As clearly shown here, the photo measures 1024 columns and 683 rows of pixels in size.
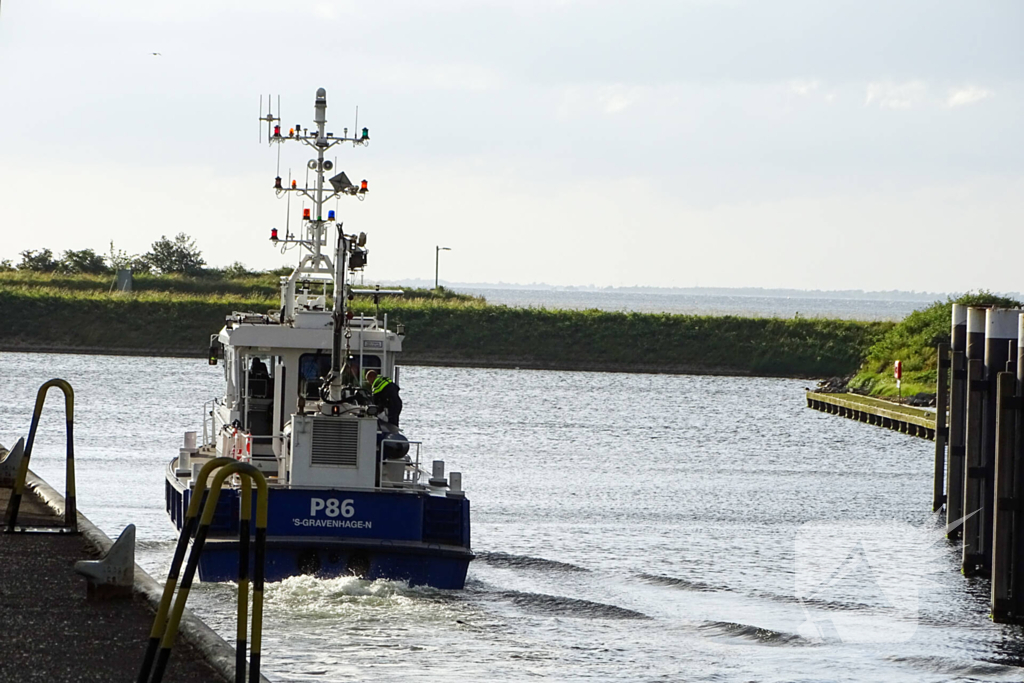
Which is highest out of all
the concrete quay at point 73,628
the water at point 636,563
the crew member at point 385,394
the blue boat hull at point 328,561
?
the crew member at point 385,394

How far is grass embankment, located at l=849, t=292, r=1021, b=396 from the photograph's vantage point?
1875 inches

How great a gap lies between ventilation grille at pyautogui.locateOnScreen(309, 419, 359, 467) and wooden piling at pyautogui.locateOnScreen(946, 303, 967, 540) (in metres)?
9.19

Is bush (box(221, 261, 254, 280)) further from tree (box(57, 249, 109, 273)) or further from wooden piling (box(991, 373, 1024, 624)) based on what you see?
wooden piling (box(991, 373, 1024, 624))

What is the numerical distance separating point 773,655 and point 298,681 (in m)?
4.81

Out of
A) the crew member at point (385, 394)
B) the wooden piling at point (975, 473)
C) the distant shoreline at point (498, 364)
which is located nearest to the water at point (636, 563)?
the wooden piling at point (975, 473)

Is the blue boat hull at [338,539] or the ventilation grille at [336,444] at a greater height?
the ventilation grille at [336,444]

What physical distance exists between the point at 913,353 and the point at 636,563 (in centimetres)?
3451

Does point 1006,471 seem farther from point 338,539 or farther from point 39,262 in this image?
point 39,262

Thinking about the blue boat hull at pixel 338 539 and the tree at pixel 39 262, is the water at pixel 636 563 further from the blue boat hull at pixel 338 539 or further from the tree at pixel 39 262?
the tree at pixel 39 262

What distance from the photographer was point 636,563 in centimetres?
1888

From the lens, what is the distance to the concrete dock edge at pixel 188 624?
933 centimetres

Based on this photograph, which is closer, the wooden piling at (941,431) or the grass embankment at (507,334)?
the wooden piling at (941,431)

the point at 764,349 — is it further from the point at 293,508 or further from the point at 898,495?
the point at 293,508

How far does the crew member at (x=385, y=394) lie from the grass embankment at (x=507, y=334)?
49880 mm
